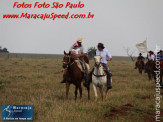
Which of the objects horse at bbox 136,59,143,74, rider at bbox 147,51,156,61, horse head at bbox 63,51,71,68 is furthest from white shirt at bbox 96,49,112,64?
horse at bbox 136,59,143,74

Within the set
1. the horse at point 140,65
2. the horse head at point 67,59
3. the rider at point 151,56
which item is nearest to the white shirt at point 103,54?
the horse head at point 67,59

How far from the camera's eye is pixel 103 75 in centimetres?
1176

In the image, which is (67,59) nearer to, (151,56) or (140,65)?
(151,56)

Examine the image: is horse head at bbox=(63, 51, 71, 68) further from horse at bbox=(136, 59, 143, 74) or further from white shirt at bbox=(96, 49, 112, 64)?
horse at bbox=(136, 59, 143, 74)

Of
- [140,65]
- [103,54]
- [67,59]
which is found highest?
[103,54]

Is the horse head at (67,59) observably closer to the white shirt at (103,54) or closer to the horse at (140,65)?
the white shirt at (103,54)

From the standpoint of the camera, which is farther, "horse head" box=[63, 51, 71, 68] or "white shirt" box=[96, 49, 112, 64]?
"white shirt" box=[96, 49, 112, 64]

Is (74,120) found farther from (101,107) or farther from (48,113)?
(101,107)

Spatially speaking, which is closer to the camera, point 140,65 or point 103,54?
Result: point 103,54

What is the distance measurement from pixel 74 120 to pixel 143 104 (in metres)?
3.77

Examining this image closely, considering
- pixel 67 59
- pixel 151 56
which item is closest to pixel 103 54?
pixel 67 59

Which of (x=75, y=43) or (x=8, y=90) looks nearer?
(x=75, y=43)

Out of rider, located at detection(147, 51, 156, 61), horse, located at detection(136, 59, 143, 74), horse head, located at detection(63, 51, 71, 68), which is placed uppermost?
rider, located at detection(147, 51, 156, 61)

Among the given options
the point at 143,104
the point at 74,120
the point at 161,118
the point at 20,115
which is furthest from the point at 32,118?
the point at 143,104
